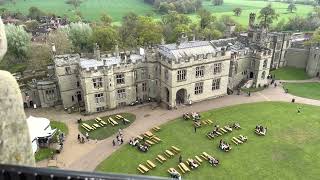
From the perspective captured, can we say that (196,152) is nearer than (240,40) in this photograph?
Yes

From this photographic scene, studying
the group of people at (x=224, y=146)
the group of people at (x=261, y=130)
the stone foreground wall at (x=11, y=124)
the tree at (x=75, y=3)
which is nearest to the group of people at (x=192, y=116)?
the group of people at (x=224, y=146)

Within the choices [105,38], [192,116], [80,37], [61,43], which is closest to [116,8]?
[80,37]

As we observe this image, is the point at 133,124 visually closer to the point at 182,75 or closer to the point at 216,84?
the point at 182,75

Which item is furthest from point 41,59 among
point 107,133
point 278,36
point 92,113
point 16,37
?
point 278,36

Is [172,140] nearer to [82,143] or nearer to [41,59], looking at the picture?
[82,143]

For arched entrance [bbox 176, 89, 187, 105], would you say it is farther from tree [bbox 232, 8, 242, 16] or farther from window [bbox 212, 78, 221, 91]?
tree [bbox 232, 8, 242, 16]

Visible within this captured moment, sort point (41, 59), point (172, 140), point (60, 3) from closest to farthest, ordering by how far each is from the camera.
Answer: point (172, 140), point (41, 59), point (60, 3)
